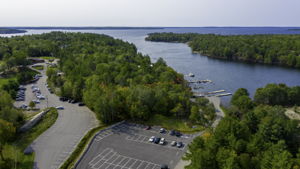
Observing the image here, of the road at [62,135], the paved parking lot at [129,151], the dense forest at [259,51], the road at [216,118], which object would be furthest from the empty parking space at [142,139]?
the dense forest at [259,51]

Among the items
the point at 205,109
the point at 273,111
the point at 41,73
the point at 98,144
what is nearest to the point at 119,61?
the point at 41,73

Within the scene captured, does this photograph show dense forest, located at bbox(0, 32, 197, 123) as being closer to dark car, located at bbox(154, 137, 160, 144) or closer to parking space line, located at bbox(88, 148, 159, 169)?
dark car, located at bbox(154, 137, 160, 144)

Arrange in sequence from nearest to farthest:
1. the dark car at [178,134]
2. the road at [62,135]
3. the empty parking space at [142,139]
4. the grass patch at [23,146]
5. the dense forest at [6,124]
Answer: the grass patch at [23,146] → the dense forest at [6,124] → the road at [62,135] → the empty parking space at [142,139] → the dark car at [178,134]

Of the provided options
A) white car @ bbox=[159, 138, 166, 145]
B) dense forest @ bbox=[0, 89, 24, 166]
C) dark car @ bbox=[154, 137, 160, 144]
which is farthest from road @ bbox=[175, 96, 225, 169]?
dense forest @ bbox=[0, 89, 24, 166]

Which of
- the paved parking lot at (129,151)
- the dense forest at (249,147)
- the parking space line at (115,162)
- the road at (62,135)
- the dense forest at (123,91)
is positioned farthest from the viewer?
the dense forest at (123,91)

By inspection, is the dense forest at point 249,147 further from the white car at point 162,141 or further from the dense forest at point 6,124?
the dense forest at point 6,124

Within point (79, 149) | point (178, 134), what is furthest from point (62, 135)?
point (178, 134)

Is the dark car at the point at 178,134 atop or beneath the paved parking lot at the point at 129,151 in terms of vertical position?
atop
